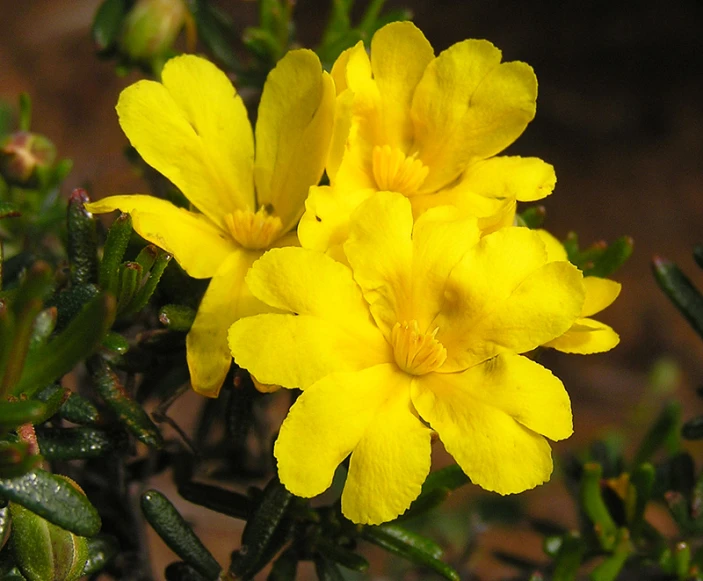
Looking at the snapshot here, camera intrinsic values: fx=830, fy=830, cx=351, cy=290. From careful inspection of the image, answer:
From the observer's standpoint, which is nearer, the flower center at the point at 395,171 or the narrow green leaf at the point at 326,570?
the flower center at the point at 395,171

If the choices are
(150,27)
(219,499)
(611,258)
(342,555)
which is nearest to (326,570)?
(342,555)

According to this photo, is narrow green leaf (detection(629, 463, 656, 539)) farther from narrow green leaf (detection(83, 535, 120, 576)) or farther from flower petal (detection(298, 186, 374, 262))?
narrow green leaf (detection(83, 535, 120, 576))

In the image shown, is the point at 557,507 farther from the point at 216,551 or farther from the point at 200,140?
the point at 200,140

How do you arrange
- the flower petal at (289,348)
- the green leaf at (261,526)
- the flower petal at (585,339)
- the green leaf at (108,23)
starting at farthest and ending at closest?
the green leaf at (108,23) → the green leaf at (261,526) → the flower petal at (585,339) → the flower petal at (289,348)

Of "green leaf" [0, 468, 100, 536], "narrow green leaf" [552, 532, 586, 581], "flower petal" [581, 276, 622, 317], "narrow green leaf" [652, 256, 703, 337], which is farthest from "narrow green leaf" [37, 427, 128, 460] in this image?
"narrow green leaf" [652, 256, 703, 337]

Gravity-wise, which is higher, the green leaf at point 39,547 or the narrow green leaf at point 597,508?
the green leaf at point 39,547

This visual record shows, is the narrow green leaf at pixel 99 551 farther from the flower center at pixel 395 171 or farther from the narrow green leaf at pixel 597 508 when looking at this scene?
the narrow green leaf at pixel 597 508

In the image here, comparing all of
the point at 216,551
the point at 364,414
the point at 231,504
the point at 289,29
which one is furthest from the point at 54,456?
the point at 216,551

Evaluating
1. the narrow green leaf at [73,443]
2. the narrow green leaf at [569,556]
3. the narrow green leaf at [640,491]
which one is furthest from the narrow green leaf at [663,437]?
the narrow green leaf at [73,443]
